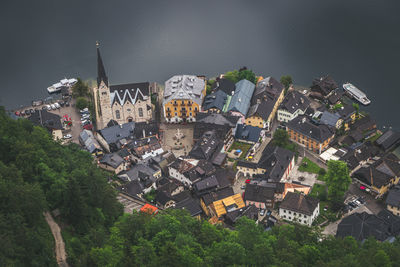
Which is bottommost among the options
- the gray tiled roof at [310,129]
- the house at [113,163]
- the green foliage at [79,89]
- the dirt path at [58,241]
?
the house at [113,163]

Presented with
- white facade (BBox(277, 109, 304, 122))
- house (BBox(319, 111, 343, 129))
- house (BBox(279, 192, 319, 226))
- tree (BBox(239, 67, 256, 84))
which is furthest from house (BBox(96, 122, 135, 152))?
house (BBox(319, 111, 343, 129))

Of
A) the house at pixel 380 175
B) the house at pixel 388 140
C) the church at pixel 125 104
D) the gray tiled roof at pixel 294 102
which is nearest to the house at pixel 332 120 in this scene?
the gray tiled roof at pixel 294 102

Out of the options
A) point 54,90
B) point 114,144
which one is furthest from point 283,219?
point 54,90

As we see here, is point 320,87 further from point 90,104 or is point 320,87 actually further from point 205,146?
point 90,104

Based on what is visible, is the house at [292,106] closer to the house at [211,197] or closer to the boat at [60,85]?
the house at [211,197]

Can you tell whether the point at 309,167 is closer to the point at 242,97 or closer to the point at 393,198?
the point at 393,198

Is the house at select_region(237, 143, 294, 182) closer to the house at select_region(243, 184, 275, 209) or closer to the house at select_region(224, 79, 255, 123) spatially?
the house at select_region(243, 184, 275, 209)
